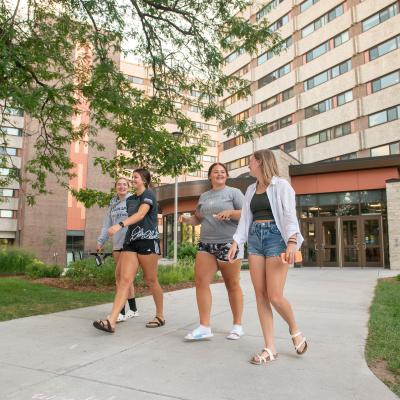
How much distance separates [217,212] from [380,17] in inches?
1295

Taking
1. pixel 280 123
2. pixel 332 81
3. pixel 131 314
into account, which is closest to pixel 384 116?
pixel 332 81

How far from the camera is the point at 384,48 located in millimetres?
30672

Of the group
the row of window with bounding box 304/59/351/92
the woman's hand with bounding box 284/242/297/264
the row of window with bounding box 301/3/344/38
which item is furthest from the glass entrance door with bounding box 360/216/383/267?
the row of window with bounding box 301/3/344/38

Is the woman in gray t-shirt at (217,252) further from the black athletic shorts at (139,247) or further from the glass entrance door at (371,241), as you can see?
the glass entrance door at (371,241)

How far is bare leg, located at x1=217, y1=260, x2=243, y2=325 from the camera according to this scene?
4.62 m

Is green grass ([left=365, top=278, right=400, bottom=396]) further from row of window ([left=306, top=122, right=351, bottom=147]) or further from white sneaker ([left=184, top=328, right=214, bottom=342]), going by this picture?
row of window ([left=306, top=122, right=351, bottom=147])

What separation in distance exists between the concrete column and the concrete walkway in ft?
49.0

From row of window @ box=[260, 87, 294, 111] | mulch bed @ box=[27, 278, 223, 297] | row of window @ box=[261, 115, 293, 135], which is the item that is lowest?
mulch bed @ box=[27, 278, 223, 297]

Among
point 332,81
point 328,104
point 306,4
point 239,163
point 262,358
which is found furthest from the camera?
point 239,163

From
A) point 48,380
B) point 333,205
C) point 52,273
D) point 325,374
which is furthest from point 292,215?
point 333,205

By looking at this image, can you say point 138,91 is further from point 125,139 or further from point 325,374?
point 325,374

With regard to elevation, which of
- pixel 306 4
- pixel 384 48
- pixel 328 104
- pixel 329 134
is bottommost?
pixel 329 134

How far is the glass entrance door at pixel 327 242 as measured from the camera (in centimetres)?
2170

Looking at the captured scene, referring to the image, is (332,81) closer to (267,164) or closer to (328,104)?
(328,104)
